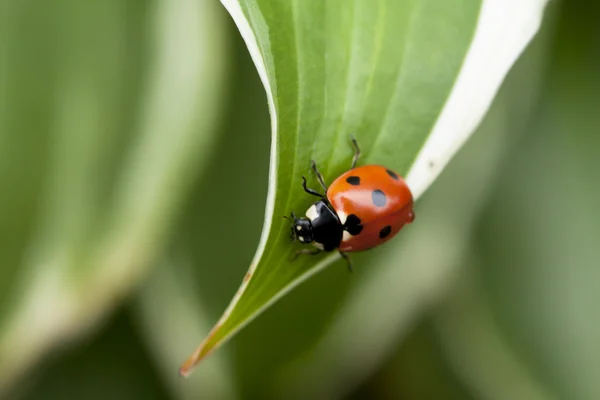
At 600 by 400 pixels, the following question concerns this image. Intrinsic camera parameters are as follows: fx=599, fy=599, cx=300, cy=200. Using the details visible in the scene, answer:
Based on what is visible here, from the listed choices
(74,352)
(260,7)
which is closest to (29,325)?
(74,352)

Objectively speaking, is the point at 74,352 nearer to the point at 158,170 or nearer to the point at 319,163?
the point at 158,170

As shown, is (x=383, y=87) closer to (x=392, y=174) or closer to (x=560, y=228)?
(x=392, y=174)

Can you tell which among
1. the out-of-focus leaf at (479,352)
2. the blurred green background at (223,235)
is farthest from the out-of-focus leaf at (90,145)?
the out-of-focus leaf at (479,352)

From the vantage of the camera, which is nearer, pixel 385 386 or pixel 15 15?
pixel 15 15

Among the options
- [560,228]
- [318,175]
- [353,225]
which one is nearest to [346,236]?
[353,225]

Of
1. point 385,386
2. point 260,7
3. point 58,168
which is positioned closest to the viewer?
point 260,7

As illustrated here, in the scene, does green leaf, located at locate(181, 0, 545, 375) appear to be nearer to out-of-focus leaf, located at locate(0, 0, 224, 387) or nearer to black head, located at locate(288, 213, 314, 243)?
black head, located at locate(288, 213, 314, 243)
